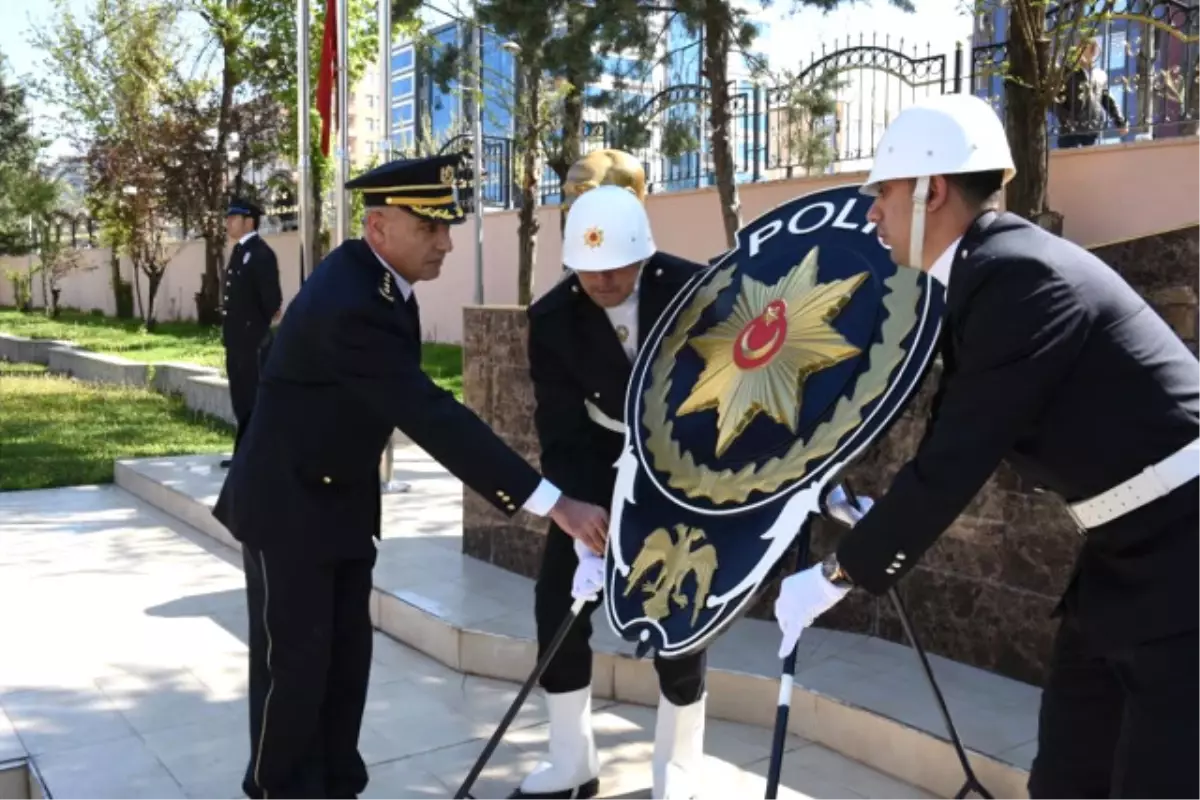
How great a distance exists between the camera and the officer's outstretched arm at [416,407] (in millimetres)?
2826

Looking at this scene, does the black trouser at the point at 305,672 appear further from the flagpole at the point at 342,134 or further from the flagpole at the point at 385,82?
the flagpole at the point at 342,134

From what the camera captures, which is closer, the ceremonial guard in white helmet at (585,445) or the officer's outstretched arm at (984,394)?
the officer's outstretched arm at (984,394)

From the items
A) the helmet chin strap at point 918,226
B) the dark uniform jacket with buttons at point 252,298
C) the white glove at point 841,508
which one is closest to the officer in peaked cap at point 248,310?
the dark uniform jacket with buttons at point 252,298

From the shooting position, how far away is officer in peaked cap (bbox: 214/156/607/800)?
285 centimetres

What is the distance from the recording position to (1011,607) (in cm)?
372

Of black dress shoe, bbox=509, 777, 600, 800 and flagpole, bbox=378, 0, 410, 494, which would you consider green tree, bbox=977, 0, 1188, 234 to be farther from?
black dress shoe, bbox=509, 777, 600, 800

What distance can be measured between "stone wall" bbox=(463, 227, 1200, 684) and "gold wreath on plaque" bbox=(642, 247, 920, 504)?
2.41ft

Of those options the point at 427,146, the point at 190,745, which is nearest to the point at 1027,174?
the point at 190,745

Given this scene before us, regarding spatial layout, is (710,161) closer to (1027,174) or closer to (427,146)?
(1027,174)

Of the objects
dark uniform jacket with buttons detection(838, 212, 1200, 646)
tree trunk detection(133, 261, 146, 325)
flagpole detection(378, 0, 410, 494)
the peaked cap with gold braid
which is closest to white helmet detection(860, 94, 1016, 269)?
dark uniform jacket with buttons detection(838, 212, 1200, 646)

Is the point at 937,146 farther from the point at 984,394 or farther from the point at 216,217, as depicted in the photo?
the point at 216,217

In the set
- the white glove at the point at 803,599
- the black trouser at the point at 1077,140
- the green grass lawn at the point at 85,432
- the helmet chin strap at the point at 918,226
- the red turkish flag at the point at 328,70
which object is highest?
the red turkish flag at the point at 328,70

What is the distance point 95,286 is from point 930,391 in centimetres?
3359

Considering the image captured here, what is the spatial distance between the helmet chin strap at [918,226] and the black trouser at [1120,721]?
76cm
